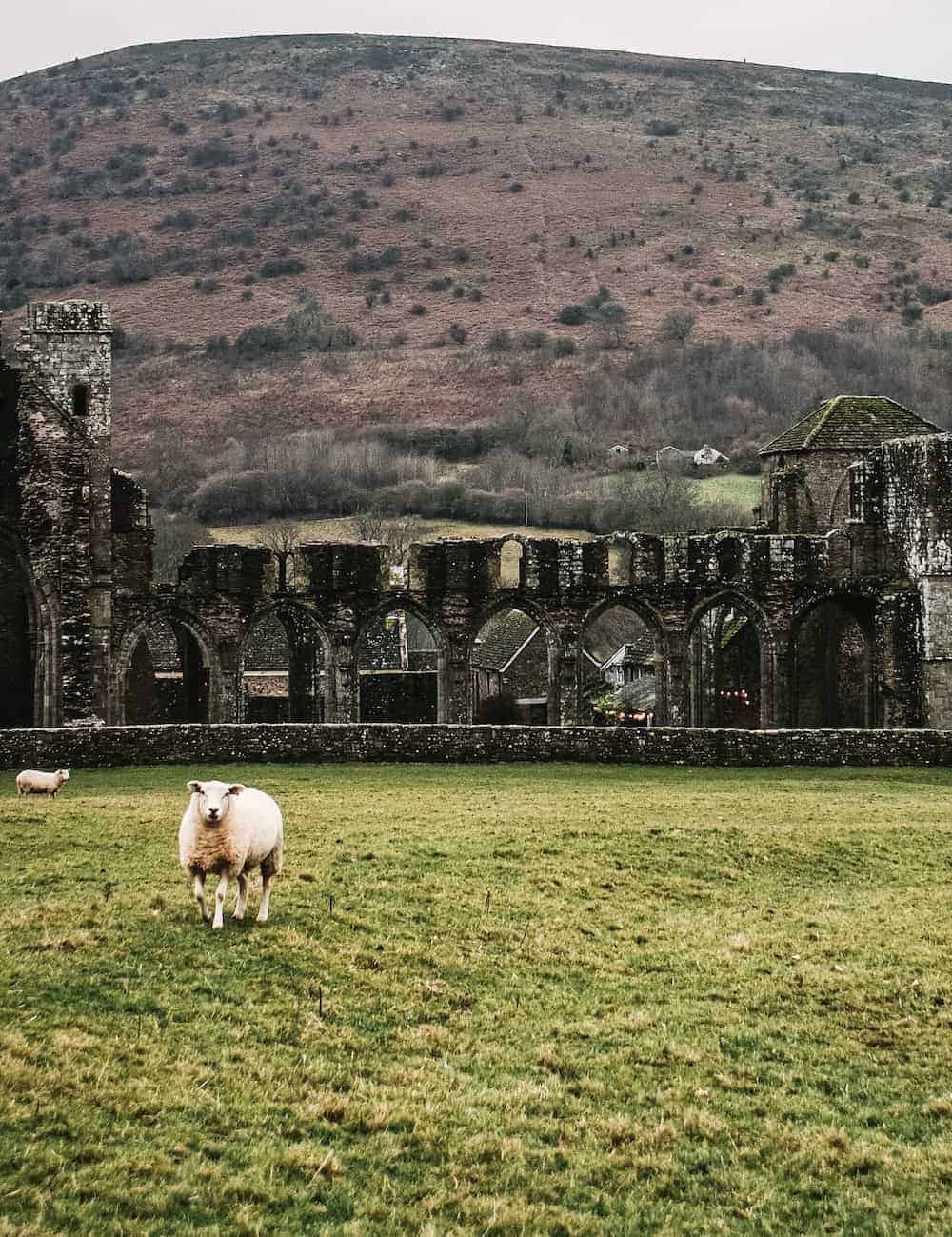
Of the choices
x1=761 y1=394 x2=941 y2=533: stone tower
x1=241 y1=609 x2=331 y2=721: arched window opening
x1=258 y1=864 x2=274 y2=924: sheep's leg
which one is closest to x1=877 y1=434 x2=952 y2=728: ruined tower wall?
x1=761 y1=394 x2=941 y2=533: stone tower

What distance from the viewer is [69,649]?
34.1 m

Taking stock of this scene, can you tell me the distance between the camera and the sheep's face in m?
12.7

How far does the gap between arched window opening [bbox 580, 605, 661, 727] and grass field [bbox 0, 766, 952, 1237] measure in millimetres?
21845

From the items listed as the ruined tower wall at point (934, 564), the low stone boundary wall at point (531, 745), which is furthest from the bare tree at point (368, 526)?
the low stone boundary wall at point (531, 745)

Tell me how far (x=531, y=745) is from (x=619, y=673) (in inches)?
1531

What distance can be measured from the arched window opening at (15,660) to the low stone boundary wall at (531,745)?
28.4 ft

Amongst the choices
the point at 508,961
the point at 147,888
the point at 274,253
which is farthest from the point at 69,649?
the point at 274,253

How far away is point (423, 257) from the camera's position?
172 metres

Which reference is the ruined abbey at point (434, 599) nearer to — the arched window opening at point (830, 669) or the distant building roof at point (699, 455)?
the arched window opening at point (830, 669)

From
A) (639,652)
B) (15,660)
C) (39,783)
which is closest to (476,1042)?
(39,783)

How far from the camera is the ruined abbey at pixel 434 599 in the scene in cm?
3488

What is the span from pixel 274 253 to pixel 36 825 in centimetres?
15850

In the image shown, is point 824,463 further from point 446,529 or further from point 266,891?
point 446,529

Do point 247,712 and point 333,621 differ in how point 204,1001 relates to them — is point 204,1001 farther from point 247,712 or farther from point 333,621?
point 247,712
